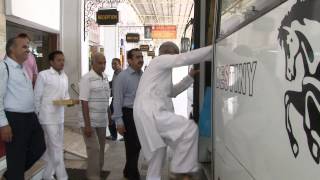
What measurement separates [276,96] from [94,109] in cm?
468

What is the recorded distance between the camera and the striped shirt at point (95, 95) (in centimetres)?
606

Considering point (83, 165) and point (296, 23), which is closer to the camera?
point (296, 23)

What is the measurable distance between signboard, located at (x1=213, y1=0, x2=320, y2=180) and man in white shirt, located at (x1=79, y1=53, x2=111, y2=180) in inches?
137

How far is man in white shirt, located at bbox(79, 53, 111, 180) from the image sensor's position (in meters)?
6.05

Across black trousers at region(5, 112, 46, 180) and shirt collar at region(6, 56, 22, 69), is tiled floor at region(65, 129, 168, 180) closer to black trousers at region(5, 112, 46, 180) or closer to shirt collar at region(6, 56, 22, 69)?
black trousers at region(5, 112, 46, 180)

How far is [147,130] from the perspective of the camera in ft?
15.7

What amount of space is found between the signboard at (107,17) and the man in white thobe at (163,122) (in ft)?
28.5

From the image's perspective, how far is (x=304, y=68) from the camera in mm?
1397

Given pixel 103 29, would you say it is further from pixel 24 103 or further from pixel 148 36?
pixel 24 103

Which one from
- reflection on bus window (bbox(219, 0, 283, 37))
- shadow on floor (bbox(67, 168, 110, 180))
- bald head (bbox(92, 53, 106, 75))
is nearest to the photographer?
reflection on bus window (bbox(219, 0, 283, 37))

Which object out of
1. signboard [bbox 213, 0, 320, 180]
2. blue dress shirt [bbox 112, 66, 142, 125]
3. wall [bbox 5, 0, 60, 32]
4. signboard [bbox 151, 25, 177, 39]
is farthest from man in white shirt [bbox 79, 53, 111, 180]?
signboard [bbox 151, 25, 177, 39]

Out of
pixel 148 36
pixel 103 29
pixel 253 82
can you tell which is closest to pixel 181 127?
pixel 253 82

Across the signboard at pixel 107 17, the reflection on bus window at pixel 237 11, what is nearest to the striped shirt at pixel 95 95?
the reflection on bus window at pixel 237 11

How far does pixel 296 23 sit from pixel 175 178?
135 inches
